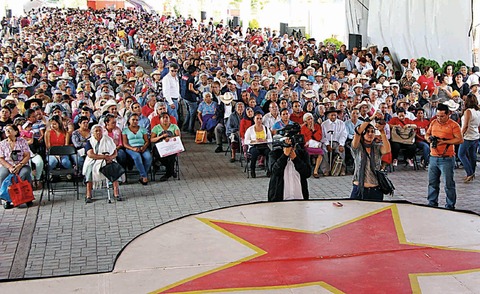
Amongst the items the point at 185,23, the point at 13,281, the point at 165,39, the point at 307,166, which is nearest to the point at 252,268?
the point at 13,281

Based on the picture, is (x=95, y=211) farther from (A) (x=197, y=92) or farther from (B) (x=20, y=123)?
(A) (x=197, y=92)

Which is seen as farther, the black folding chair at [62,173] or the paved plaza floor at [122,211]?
the black folding chair at [62,173]

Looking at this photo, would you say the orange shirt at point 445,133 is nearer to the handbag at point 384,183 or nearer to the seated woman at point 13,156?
the handbag at point 384,183

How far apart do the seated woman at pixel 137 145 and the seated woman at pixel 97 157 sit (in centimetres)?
76

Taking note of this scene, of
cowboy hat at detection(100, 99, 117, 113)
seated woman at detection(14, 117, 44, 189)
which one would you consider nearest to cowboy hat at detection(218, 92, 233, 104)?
cowboy hat at detection(100, 99, 117, 113)

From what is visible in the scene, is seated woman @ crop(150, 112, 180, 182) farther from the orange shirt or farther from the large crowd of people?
the orange shirt

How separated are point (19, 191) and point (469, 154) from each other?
741 centimetres

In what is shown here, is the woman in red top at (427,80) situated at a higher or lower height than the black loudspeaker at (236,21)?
lower

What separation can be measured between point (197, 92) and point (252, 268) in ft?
34.4

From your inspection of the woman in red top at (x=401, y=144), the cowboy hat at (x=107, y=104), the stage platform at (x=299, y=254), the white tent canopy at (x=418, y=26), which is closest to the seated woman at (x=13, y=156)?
the cowboy hat at (x=107, y=104)

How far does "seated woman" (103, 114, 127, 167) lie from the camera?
1091cm

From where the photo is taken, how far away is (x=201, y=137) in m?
14.3

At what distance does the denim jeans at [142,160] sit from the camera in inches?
434

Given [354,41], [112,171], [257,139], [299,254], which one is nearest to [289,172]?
[299,254]
